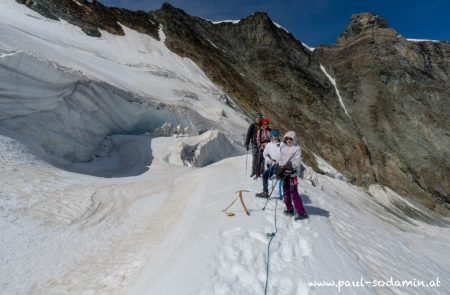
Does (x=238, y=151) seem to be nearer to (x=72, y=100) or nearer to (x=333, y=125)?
(x=72, y=100)

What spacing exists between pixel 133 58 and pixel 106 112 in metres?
15.8

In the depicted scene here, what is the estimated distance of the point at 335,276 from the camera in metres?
A: 5.60

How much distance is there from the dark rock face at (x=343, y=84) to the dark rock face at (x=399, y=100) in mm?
111

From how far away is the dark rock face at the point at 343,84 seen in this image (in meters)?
37.8

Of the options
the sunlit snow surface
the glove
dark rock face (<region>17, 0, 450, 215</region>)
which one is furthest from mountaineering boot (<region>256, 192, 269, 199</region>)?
dark rock face (<region>17, 0, 450, 215</region>)

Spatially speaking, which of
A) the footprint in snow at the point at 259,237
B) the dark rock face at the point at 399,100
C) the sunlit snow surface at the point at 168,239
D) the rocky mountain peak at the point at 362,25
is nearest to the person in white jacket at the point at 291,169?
the sunlit snow surface at the point at 168,239

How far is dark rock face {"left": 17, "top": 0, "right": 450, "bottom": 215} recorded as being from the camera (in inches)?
1487

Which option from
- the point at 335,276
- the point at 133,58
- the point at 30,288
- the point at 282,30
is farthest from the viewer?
the point at 282,30

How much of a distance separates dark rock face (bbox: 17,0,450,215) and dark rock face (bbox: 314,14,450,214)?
111 mm

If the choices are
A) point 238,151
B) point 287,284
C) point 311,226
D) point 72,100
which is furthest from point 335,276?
point 238,151

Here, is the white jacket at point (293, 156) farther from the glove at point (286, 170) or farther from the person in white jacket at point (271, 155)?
the person in white jacket at point (271, 155)

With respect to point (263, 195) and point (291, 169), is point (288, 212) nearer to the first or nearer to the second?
point (291, 169)

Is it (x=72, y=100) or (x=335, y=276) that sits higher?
(x=72, y=100)

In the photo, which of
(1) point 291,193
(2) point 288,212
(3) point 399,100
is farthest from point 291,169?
(3) point 399,100
